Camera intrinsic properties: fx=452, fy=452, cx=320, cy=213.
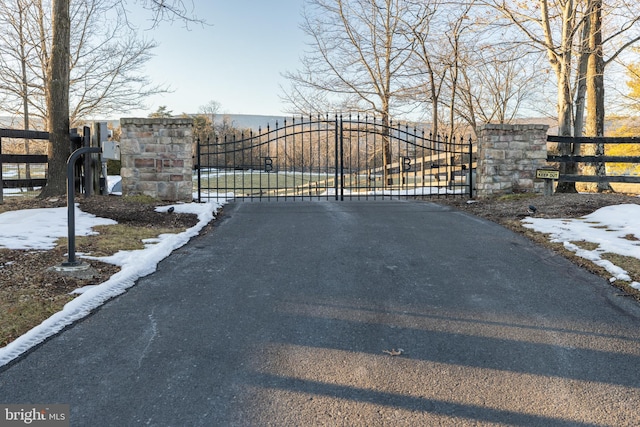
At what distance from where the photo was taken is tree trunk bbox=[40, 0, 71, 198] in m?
8.81

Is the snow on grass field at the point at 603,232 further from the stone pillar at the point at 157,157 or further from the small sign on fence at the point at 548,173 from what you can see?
the stone pillar at the point at 157,157

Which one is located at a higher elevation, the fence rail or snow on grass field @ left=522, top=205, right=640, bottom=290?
the fence rail

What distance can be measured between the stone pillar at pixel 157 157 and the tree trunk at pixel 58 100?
1.14 metres

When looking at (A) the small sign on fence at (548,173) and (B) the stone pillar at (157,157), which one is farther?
(A) the small sign on fence at (548,173)

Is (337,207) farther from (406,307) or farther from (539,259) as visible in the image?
(406,307)

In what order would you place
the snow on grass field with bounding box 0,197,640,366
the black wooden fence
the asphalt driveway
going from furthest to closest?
1. the black wooden fence
2. the snow on grass field with bounding box 0,197,640,366
3. the asphalt driveway

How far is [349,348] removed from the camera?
2.89 metres

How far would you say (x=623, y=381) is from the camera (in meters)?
2.50

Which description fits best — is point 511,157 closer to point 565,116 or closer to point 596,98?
point 565,116

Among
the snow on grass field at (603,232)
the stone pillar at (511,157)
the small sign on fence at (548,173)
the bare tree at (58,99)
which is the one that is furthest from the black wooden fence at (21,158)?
the small sign on fence at (548,173)

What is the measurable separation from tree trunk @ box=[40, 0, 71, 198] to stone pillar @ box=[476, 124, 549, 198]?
28.5 ft

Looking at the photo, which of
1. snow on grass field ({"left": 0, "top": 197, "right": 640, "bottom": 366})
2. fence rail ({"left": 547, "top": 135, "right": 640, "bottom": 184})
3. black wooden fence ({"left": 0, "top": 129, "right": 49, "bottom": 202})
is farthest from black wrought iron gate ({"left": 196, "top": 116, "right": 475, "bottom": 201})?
black wooden fence ({"left": 0, "top": 129, "right": 49, "bottom": 202})

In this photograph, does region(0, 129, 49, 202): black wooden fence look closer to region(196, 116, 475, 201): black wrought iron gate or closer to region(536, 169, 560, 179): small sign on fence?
region(196, 116, 475, 201): black wrought iron gate

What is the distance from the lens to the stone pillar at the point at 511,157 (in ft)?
32.3
